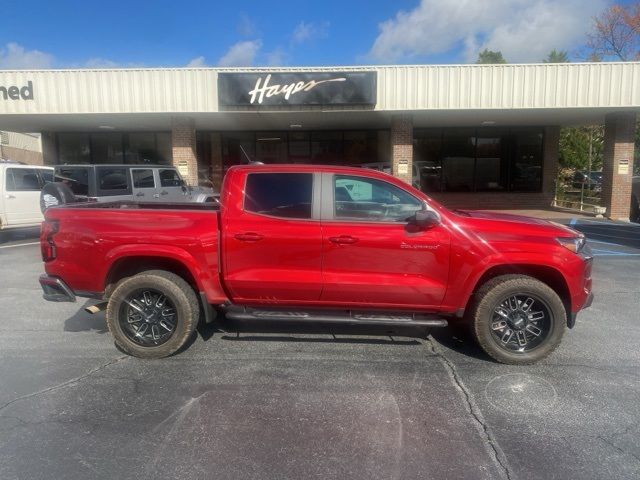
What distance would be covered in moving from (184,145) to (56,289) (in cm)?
1280

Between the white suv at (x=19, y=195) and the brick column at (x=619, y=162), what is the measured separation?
59.3 ft

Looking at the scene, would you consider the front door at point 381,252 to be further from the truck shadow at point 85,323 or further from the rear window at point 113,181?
the rear window at point 113,181

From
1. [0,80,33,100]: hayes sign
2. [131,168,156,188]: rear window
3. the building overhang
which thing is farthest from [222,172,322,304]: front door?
[0,80,33,100]: hayes sign

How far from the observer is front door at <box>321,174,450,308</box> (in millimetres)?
4473

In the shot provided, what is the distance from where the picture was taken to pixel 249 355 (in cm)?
480

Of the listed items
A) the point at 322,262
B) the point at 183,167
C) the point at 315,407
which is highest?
the point at 183,167

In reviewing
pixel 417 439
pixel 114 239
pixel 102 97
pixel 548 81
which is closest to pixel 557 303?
pixel 417 439

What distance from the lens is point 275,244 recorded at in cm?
456

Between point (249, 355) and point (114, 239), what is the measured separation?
1.69m

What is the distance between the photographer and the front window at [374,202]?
4602mm

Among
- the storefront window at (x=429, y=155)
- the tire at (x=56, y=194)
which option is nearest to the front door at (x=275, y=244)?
the tire at (x=56, y=194)

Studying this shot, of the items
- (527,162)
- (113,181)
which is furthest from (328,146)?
(113,181)

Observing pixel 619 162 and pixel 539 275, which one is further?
pixel 619 162

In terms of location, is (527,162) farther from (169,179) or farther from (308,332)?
(308,332)
